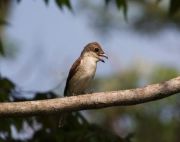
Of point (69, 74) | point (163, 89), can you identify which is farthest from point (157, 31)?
point (163, 89)

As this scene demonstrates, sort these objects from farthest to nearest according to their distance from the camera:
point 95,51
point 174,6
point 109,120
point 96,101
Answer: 1. point 109,120
2. point 95,51
3. point 174,6
4. point 96,101

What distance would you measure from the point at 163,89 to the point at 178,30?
16049 mm

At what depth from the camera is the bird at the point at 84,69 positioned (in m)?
8.02

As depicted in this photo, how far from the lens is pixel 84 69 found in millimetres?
8086

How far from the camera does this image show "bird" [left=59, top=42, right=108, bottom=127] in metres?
8.02

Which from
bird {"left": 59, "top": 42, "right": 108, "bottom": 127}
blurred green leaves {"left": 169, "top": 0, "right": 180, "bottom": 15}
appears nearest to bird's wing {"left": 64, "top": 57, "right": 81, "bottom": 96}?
bird {"left": 59, "top": 42, "right": 108, "bottom": 127}

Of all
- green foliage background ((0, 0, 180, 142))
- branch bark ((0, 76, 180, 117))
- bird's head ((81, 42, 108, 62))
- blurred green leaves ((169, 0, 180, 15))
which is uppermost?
blurred green leaves ((169, 0, 180, 15))

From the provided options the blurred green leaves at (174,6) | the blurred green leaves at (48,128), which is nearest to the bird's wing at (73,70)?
the blurred green leaves at (48,128)

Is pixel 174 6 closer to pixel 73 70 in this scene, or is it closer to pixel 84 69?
pixel 84 69

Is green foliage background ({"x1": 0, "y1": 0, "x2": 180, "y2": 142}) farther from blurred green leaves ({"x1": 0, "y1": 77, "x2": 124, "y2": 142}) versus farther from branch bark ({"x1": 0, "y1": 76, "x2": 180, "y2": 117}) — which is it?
branch bark ({"x1": 0, "y1": 76, "x2": 180, "y2": 117})

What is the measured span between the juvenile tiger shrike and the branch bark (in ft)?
6.61

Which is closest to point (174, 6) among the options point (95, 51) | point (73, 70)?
point (95, 51)

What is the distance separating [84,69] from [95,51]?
0.23m

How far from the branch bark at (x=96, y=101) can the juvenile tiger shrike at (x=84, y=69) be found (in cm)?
201
